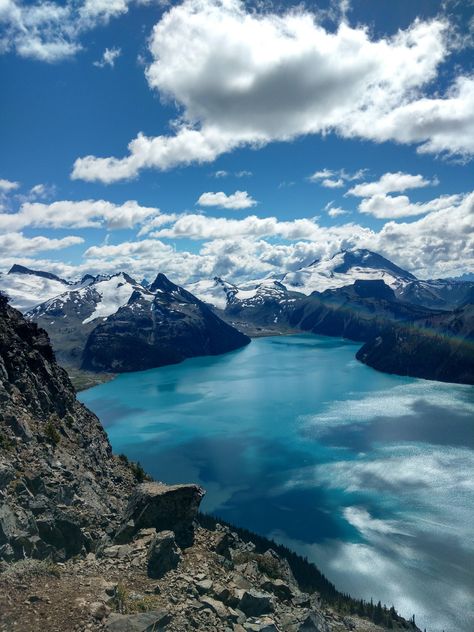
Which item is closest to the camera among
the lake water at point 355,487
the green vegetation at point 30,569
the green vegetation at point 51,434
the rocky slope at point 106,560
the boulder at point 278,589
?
the rocky slope at point 106,560

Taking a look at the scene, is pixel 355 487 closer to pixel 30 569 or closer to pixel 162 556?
pixel 162 556

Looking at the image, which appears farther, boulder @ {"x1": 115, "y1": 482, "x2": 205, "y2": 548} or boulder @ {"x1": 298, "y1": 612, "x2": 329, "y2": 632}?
boulder @ {"x1": 115, "y1": 482, "x2": 205, "y2": 548}

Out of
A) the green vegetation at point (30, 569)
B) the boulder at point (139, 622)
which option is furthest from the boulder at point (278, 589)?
the green vegetation at point (30, 569)

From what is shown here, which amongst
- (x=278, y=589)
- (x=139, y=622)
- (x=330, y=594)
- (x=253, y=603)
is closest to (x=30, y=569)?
(x=139, y=622)

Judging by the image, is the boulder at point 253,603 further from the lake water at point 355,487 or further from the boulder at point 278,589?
the lake water at point 355,487

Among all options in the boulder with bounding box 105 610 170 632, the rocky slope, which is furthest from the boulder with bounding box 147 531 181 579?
the boulder with bounding box 105 610 170 632

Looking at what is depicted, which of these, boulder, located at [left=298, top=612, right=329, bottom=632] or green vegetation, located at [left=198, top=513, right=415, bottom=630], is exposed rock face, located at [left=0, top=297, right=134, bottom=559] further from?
green vegetation, located at [left=198, top=513, right=415, bottom=630]

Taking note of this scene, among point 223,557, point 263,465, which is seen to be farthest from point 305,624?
point 263,465
